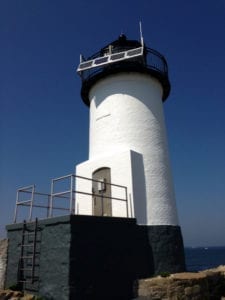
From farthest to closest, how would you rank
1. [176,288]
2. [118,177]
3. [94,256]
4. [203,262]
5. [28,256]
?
[203,262] → [118,177] → [28,256] → [176,288] → [94,256]

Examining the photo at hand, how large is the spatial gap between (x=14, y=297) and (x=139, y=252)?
3970mm

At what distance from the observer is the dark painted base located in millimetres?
7496

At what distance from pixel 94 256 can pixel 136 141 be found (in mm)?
4997

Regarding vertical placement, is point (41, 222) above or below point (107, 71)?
below

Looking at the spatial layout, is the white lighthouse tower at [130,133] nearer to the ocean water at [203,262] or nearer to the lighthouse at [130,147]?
the lighthouse at [130,147]

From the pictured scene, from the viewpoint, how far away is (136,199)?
10.2m

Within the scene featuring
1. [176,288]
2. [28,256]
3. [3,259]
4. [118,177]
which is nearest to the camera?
[176,288]

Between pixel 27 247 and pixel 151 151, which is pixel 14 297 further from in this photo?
pixel 151 151

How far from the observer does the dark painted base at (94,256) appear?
750 centimetres

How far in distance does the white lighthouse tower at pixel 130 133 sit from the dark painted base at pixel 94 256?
94 cm

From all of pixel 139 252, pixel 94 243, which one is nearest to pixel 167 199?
pixel 139 252

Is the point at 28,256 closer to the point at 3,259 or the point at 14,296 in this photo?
the point at 14,296

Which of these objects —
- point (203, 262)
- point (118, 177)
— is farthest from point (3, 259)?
point (203, 262)

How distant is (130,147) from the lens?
11.4 metres
